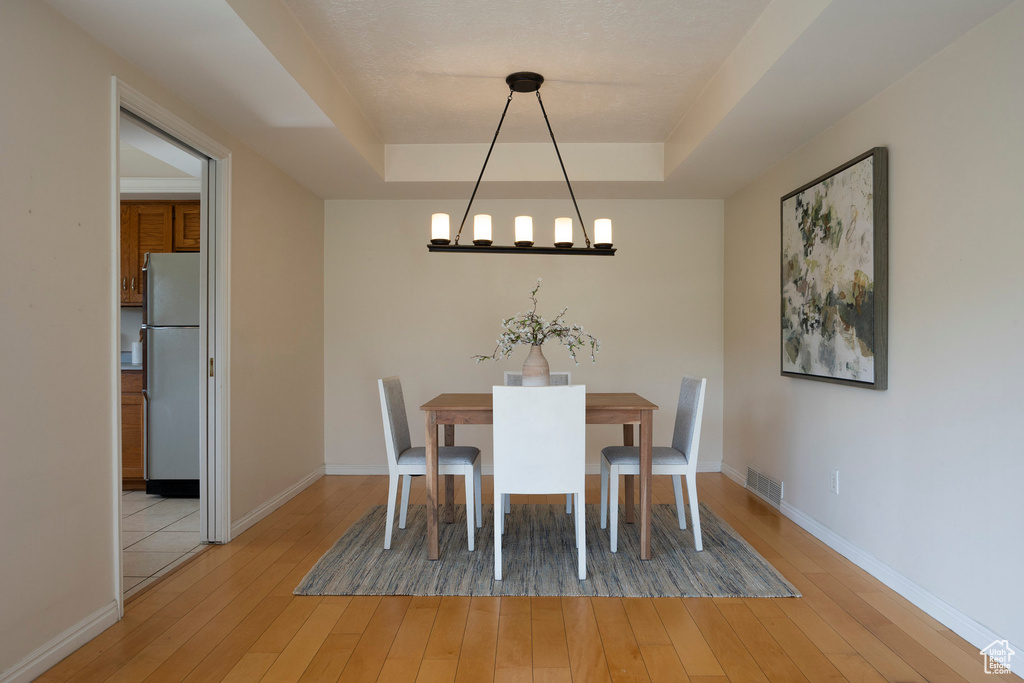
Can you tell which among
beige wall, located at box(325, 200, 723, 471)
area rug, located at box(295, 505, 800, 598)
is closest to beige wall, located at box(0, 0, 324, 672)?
area rug, located at box(295, 505, 800, 598)

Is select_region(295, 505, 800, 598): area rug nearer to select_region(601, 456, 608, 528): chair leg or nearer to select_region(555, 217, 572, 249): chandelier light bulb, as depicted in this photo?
select_region(601, 456, 608, 528): chair leg

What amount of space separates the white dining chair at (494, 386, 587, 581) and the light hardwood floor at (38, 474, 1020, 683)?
0.46 meters

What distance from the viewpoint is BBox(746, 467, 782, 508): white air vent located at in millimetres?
3996

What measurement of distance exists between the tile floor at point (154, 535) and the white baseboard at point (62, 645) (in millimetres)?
310

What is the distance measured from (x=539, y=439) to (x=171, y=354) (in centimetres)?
290

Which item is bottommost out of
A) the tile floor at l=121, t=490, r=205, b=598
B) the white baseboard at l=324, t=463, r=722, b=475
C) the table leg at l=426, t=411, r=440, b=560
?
the tile floor at l=121, t=490, r=205, b=598

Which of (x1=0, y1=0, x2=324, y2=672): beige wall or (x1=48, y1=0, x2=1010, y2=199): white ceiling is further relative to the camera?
(x1=48, y1=0, x2=1010, y2=199): white ceiling

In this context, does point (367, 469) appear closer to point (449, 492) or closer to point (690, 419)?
point (449, 492)

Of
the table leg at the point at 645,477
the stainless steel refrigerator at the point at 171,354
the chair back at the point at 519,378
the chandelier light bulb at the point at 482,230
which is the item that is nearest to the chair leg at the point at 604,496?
the table leg at the point at 645,477

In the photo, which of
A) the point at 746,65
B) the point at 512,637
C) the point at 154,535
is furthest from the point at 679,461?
the point at 154,535

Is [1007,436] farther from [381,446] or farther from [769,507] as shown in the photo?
[381,446]

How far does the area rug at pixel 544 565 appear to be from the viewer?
2.71 m

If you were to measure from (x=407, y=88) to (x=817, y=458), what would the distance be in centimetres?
313

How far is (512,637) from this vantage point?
228cm
